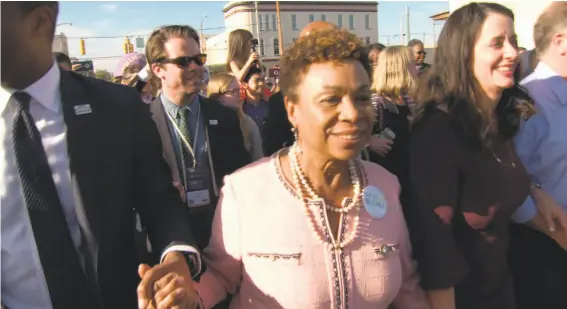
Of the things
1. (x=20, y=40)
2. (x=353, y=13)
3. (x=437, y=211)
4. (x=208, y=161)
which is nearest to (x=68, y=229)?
(x=20, y=40)

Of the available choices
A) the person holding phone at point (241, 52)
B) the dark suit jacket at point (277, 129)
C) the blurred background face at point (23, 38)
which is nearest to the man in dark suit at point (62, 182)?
the blurred background face at point (23, 38)

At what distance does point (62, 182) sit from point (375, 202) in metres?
1.12

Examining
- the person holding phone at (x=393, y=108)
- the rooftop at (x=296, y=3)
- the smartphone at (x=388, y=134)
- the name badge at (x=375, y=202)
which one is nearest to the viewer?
the name badge at (x=375, y=202)

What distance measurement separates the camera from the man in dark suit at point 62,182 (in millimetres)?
1374

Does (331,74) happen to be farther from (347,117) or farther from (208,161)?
(208,161)

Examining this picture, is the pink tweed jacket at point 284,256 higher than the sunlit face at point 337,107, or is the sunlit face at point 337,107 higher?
the sunlit face at point 337,107

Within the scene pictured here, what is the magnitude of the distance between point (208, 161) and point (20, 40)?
1868 mm

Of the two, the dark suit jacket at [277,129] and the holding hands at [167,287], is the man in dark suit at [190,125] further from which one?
the holding hands at [167,287]

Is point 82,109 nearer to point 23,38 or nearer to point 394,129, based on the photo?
point 23,38

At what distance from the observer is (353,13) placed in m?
72.2

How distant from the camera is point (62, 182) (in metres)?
1.45

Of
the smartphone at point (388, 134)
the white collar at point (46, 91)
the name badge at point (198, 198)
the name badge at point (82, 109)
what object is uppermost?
the white collar at point (46, 91)

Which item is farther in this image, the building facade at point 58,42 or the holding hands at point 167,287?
the building facade at point 58,42

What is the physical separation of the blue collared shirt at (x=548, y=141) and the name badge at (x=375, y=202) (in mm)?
1032
